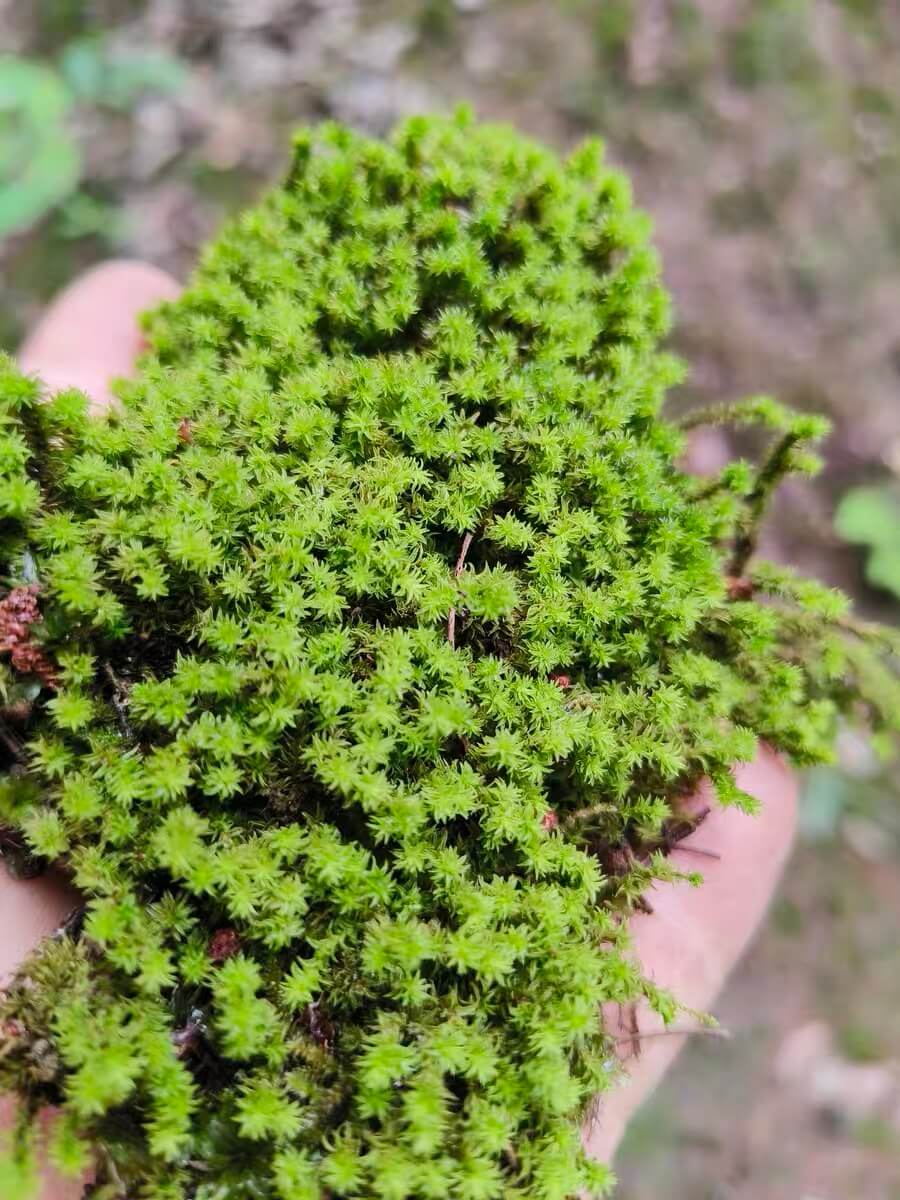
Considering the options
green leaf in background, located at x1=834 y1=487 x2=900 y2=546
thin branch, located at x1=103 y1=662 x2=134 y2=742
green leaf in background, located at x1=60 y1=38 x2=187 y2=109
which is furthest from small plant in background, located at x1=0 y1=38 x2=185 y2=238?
green leaf in background, located at x1=834 y1=487 x2=900 y2=546

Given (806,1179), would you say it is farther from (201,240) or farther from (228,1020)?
(201,240)

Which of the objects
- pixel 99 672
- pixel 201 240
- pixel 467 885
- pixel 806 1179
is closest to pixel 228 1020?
pixel 467 885

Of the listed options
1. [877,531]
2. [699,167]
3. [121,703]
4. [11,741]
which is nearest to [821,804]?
Answer: [877,531]

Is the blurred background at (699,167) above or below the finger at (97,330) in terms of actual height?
above

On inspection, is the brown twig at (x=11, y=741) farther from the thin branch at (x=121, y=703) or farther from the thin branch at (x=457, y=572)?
the thin branch at (x=457, y=572)

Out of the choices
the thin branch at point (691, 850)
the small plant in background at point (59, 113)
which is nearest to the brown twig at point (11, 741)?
the thin branch at point (691, 850)

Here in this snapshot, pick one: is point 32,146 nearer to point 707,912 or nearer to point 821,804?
point 707,912

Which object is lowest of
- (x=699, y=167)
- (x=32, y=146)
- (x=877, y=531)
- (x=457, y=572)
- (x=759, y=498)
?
(x=457, y=572)
